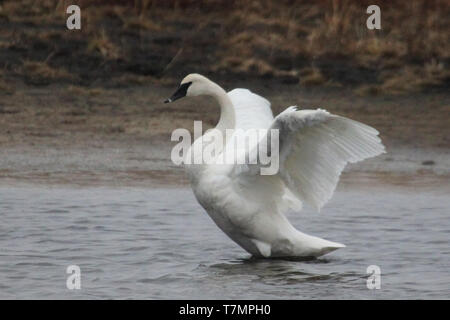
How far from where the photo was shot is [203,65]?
576 inches

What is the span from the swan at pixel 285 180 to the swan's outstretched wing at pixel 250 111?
673 millimetres

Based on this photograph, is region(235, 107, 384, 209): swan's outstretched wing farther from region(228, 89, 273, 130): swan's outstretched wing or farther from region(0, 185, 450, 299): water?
region(228, 89, 273, 130): swan's outstretched wing

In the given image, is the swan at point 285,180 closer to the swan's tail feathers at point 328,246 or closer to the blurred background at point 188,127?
the swan's tail feathers at point 328,246

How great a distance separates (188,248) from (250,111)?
1.26m

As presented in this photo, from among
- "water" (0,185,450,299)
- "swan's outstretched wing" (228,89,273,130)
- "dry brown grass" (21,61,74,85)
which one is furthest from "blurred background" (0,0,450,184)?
"swan's outstretched wing" (228,89,273,130)

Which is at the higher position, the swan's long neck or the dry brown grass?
the dry brown grass

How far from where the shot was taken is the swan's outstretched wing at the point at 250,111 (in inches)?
377

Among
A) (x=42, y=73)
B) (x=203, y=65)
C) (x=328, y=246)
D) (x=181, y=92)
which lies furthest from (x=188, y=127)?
(x=328, y=246)

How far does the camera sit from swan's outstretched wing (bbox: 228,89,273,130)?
9586mm

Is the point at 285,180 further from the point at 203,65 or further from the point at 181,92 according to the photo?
the point at 203,65

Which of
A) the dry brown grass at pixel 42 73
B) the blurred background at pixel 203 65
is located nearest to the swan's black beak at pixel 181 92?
the blurred background at pixel 203 65
